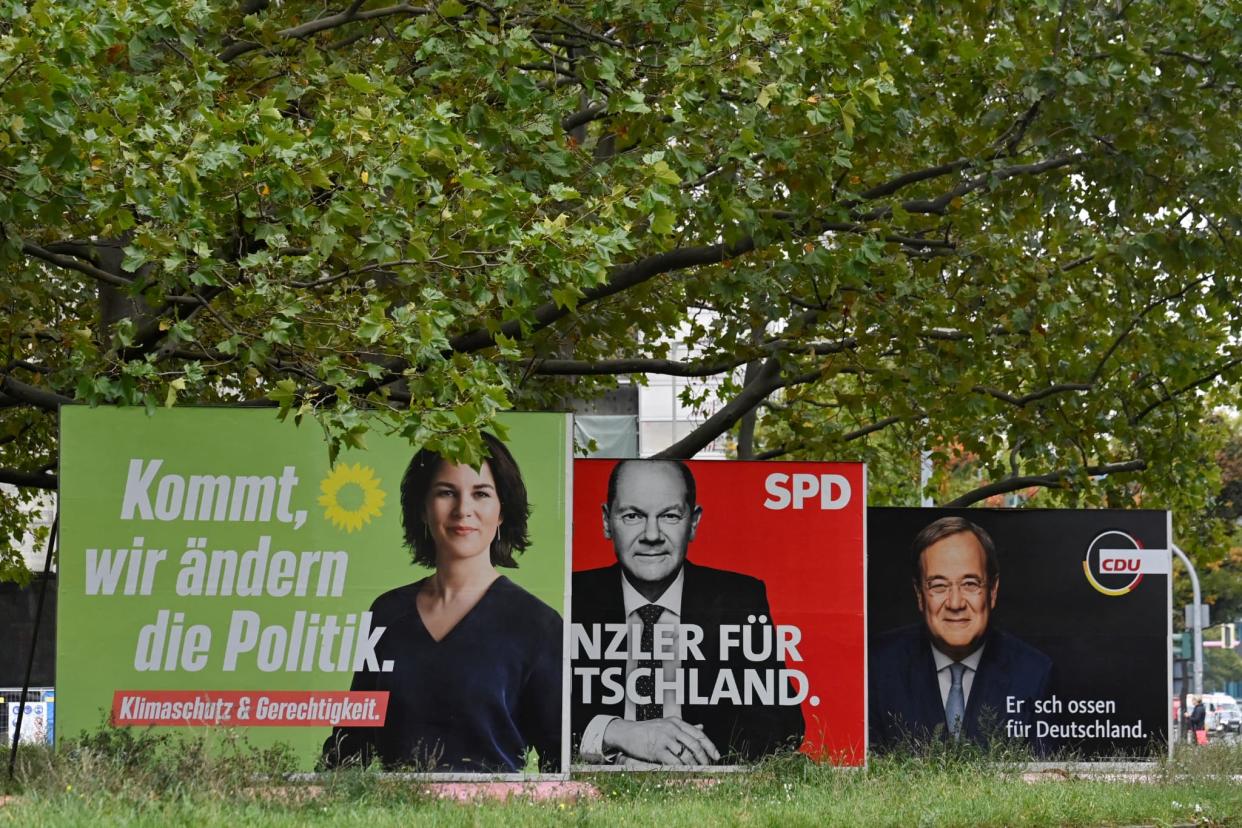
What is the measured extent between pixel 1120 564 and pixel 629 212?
5531 mm

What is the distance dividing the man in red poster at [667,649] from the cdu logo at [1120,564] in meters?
3.38

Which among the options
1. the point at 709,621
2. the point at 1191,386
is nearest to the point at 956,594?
the point at 709,621

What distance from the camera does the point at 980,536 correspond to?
1513 centimetres

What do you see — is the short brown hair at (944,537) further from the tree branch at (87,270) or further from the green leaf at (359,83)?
the green leaf at (359,83)

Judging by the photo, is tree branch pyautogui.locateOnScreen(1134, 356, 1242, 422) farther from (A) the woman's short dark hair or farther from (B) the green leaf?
(B) the green leaf

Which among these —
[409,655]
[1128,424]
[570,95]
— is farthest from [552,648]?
[1128,424]

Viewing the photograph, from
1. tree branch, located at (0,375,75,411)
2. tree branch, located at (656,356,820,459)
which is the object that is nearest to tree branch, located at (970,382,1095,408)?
tree branch, located at (656,356,820,459)

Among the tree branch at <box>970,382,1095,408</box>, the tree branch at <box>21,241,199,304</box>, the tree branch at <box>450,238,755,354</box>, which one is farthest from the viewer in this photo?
the tree branch at <box>970,382,1095,408</box>

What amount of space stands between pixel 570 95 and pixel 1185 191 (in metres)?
5.35

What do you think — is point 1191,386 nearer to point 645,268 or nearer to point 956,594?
point 956,594

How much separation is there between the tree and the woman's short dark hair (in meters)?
0.67

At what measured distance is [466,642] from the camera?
38.6ft

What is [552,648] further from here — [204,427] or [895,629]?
[895,629]

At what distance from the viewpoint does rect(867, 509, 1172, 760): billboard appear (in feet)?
48.8
